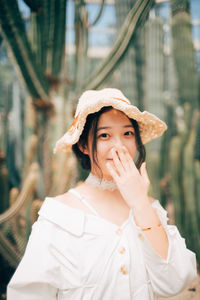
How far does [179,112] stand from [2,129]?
7.94 ft

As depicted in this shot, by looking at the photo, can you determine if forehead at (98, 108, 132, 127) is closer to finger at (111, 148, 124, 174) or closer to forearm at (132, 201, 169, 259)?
finger at (111, 148, 124, 174)

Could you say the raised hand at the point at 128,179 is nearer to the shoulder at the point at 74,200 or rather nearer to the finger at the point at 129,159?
the finger at the point at 129,159

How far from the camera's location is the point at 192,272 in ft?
2.71

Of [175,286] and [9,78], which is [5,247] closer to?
[175,286]

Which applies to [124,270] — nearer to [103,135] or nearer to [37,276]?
[37,276]

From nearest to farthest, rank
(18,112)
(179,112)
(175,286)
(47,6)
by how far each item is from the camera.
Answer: (175,286) < (47,6) < (179,112) < (18,112)

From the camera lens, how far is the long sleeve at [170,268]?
2.57ft

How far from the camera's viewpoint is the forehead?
3.03 ft

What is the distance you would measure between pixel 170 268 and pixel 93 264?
0.86 feet

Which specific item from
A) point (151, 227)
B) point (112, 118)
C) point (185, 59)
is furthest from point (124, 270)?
point (185, 59)

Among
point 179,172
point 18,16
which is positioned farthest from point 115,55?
point 179,172

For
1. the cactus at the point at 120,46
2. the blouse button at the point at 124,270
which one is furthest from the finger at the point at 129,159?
the cactus at the point at 120,46

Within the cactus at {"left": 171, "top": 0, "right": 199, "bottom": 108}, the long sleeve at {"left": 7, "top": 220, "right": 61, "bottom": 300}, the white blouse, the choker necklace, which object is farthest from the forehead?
the cactus at {"left": 171, "top": 0, "right": 199, "bottom": 108}

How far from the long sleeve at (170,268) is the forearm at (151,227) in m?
0.02
